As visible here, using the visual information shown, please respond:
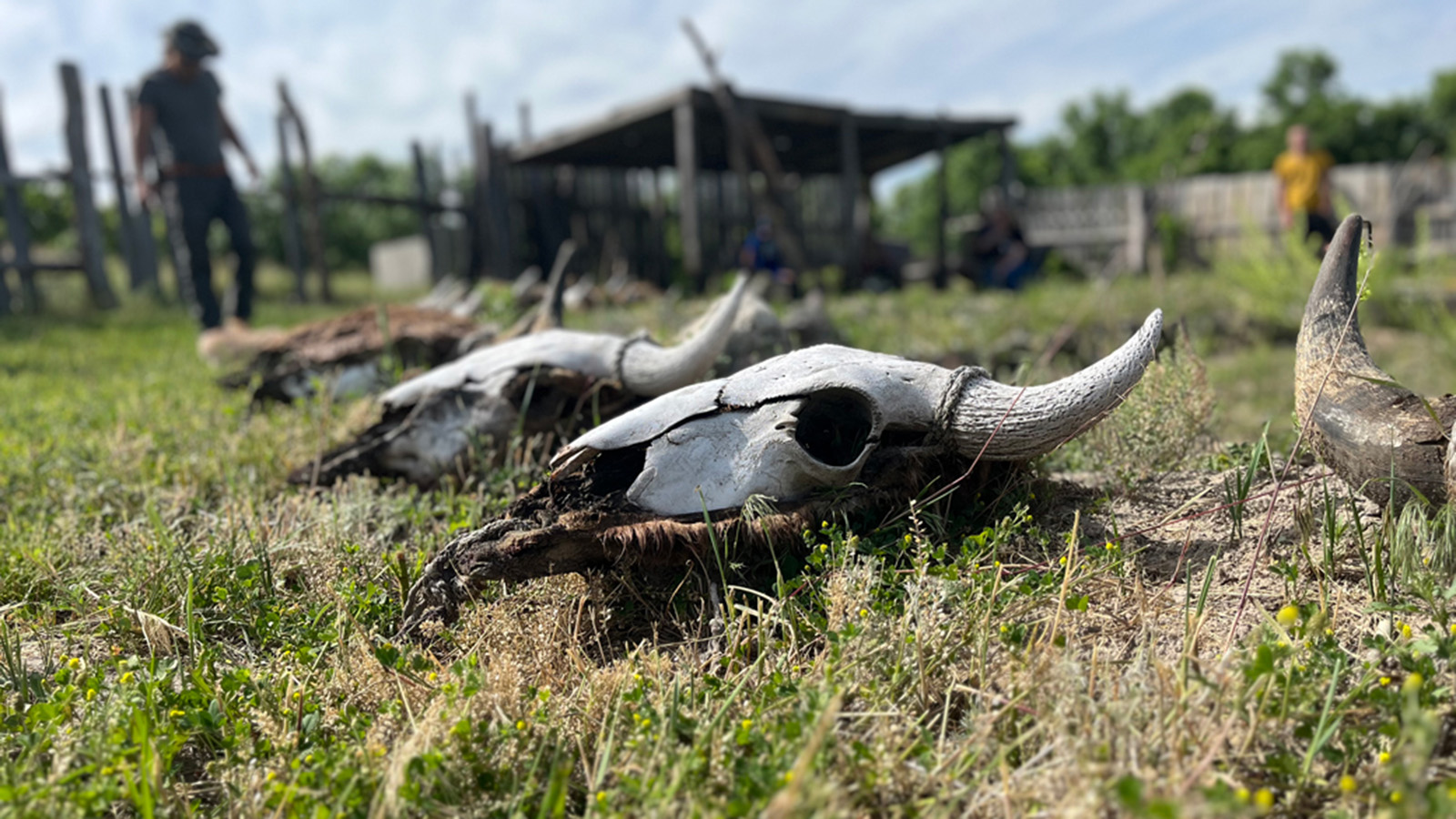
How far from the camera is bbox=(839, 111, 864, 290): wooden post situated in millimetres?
12859

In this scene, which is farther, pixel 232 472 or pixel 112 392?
pixel 112 392

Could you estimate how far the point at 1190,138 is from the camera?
149ft

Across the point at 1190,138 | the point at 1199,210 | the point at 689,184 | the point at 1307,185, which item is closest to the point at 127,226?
the point at 689,184

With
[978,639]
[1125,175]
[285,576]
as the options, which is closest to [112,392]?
[285,576]

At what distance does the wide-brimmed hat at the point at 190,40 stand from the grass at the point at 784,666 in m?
5.19

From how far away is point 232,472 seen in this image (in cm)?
338

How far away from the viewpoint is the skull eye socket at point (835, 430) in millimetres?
2377

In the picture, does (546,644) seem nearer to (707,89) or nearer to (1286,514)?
(1286,514)

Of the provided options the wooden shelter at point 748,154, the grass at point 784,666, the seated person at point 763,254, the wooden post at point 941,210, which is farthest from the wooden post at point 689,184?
the grass at point 784,666

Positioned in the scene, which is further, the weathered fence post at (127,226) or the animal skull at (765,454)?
the weathered fence post at (127,226)

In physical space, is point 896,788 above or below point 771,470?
below

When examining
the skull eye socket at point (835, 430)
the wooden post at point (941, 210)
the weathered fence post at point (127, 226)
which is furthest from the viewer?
the wooden post at point (941, 210)

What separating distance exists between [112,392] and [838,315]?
19.7 ft

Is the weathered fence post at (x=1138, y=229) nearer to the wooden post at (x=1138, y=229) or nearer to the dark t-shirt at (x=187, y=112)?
the wooden post at (x=1138, y=229)
